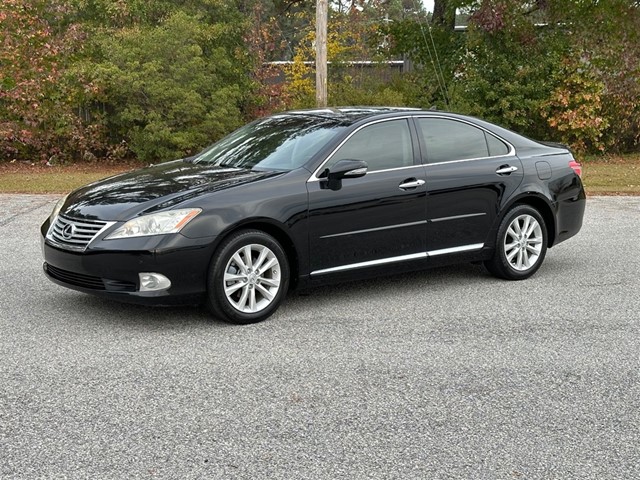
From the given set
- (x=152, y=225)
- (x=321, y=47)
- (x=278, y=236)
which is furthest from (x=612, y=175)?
(x=152, y=225)

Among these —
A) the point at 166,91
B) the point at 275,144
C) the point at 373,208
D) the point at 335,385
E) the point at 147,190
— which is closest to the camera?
the point at 335,385

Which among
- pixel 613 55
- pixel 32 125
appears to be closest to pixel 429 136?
pixel 32 125

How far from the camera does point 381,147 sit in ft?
22.9

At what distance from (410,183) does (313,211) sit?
0.98 metres

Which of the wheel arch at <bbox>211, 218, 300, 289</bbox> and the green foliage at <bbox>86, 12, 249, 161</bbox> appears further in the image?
the green foliage at <bbox>86, 12, 249, 161</bbox>

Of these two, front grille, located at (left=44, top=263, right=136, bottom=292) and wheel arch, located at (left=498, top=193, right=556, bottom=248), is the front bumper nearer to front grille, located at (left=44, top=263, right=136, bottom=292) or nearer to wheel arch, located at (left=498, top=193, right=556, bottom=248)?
front grille, located at (left=44, top=263, right=136, bottom=292)

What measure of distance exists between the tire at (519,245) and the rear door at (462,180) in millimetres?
198

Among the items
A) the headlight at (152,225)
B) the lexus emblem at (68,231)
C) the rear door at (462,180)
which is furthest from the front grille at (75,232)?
the rear door at (462,180)

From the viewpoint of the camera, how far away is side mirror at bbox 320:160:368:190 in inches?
254

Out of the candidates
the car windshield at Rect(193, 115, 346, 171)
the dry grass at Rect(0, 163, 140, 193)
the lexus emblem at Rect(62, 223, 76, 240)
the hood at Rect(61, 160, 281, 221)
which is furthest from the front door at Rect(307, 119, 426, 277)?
the dry grass at Rect(0, 163, 140, 193)

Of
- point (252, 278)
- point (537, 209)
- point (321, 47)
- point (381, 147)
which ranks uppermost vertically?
point (321, 47)

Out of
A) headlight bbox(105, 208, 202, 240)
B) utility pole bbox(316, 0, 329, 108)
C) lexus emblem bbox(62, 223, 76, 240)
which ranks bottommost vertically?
lexus emblem bbox(62, 223, 76, 240)

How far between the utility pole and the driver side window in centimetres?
1019

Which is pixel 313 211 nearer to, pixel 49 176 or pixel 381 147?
pixel 381 147
